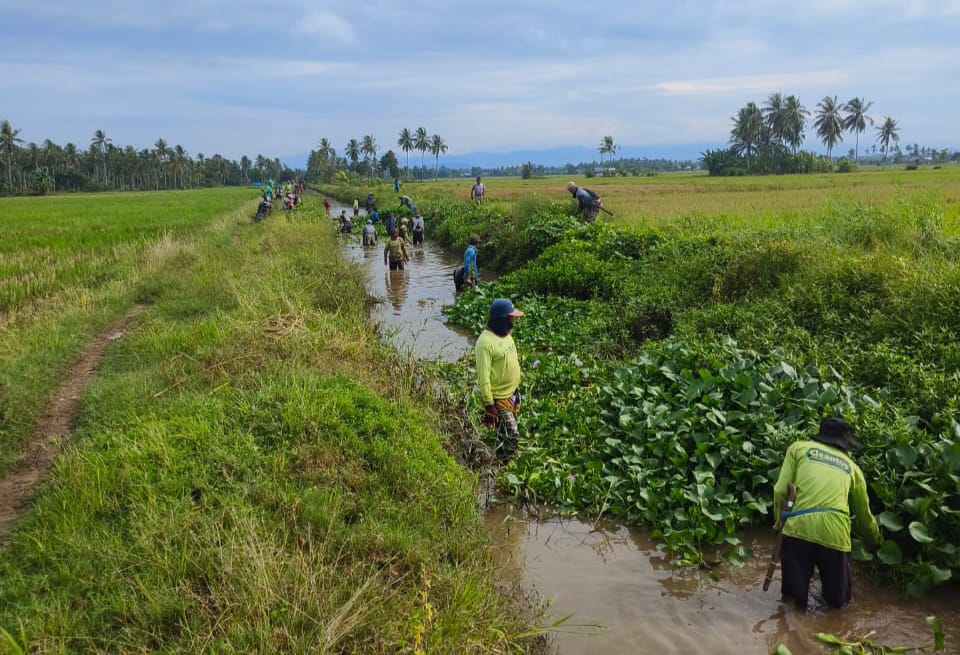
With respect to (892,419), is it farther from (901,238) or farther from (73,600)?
(73,600)

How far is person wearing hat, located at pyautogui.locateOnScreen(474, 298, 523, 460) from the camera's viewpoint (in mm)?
6023

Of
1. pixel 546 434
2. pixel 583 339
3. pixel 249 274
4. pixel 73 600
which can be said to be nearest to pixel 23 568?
pixel 73 600

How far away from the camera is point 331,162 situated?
422ft

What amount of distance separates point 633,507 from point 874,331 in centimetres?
385

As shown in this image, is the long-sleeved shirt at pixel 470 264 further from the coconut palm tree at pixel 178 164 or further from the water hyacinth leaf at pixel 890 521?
the coconut palm tree at pixel 178 164

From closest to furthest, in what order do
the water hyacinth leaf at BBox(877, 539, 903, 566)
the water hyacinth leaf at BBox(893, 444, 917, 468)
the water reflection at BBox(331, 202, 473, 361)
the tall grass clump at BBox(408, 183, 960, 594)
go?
the water hyacinth leaf at BBox(877, 539, 903, 566), the water hyacinth leaf at BBox(893, 444, 917, 468), the tall grass clump at BBox(408, 183, 960, 594), the water reflection at BBox(331, 202, 473, 361)

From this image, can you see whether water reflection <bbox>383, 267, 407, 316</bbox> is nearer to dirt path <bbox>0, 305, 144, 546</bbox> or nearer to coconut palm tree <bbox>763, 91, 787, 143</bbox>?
dirt path <bbox>0, 305, 144, 546</bbox>

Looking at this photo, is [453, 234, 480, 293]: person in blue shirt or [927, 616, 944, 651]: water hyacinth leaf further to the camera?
[453, 234, 480, 293]: person in blue shirt

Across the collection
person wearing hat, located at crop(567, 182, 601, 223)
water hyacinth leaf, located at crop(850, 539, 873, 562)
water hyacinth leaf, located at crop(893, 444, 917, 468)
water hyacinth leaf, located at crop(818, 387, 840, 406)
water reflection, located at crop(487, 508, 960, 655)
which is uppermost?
person wearing hat, located at crop(567, 182, 601, 223)

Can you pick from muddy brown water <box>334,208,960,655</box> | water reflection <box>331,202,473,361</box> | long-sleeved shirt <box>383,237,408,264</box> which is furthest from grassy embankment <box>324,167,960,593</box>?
long-sleeved shirt <box>383,237,408,264</box>

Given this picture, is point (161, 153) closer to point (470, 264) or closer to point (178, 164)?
point (178, 164)

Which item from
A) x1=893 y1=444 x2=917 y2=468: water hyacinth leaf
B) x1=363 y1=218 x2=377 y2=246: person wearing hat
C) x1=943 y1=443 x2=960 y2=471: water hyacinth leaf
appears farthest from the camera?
x1=363 y1=218 x2=377 y2=246: person wearing hat

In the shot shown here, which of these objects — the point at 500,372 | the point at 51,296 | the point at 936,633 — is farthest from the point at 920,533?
the point at 51,296

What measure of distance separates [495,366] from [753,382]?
9.27 ft
